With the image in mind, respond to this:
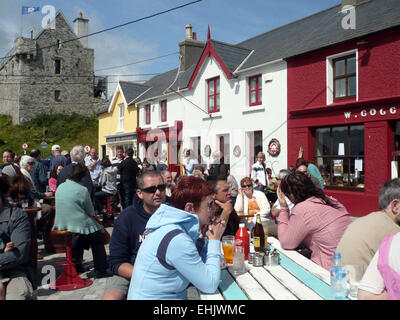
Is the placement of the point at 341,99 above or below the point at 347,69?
below

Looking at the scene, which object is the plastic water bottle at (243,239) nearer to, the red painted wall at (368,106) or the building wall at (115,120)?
the red painted wall at (368,106)

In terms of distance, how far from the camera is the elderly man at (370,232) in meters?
2.68

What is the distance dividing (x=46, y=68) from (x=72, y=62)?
11.1 ft

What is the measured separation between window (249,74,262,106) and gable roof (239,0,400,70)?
1.96 ft

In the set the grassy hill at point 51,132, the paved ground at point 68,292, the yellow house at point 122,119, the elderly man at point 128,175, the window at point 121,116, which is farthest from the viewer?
the grassy hill at point 51,132

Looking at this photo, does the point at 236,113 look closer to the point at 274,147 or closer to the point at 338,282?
the point at 274,147

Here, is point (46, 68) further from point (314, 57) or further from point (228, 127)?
point (314, 57)

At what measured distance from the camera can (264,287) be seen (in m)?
2.67

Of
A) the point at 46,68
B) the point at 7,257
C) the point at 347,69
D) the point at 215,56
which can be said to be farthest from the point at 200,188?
the point at 46,68

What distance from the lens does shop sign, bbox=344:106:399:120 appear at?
33.1ft

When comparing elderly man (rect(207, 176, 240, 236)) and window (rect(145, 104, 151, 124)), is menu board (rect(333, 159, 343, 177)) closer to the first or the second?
elderly man (rect(207, 176, 240, 236))

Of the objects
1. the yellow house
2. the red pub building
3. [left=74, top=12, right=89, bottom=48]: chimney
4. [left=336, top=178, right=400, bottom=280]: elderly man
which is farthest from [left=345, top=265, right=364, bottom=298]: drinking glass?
[left=74, top=12, right=89, bottom=48]: chimney

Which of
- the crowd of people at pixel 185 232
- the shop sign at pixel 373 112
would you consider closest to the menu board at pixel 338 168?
→ the shop sign at pixel 373 112

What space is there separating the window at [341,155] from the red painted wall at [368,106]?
257 millimetres
